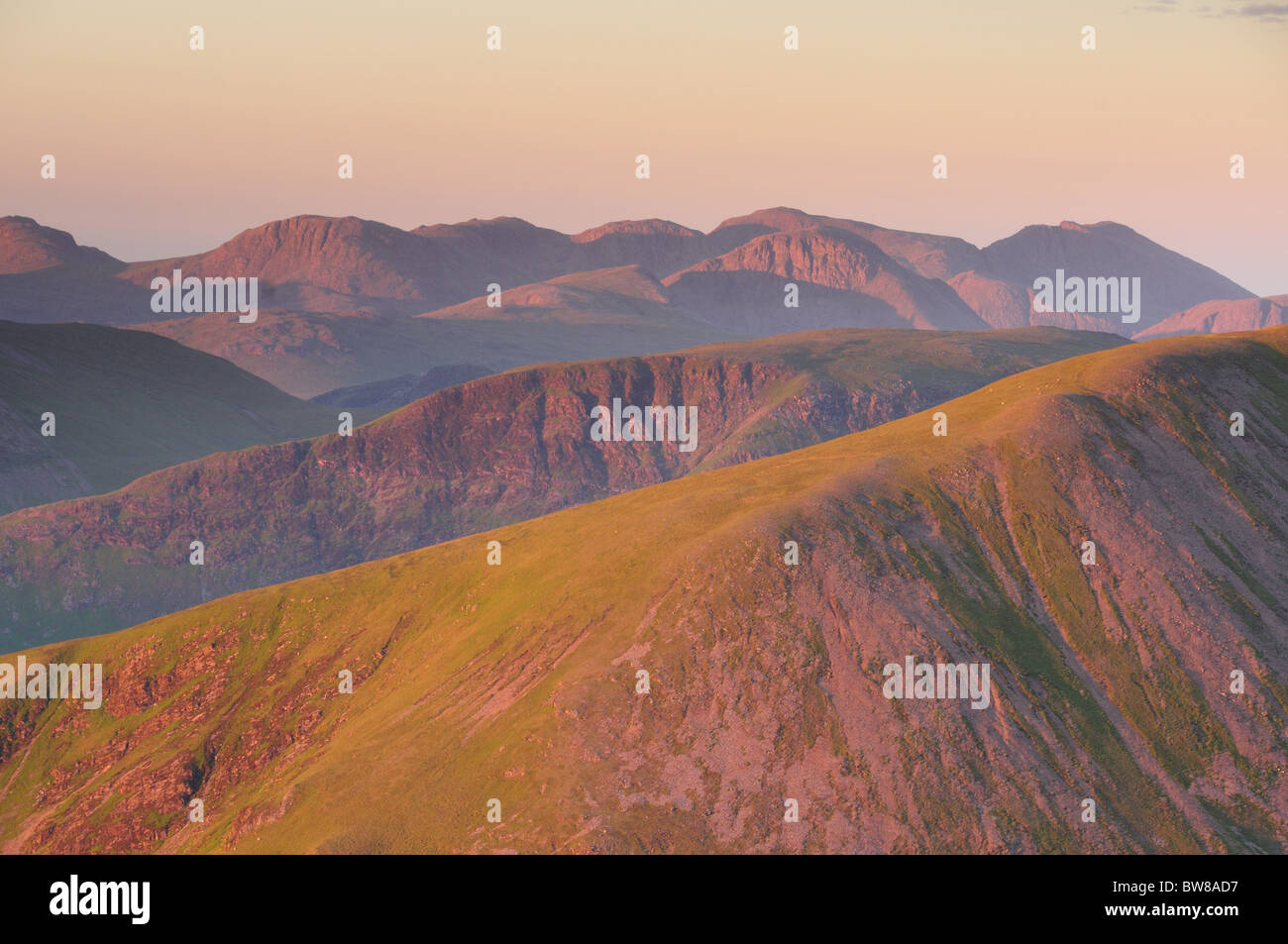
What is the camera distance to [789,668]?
4518 inches

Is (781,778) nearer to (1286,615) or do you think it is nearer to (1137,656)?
(1137,656)

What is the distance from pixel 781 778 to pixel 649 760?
1074 cm

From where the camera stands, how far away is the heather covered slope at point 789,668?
107 meters

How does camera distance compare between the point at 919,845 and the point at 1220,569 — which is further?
the point at 1220,569

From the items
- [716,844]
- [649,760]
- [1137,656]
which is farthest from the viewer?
[1137,656]

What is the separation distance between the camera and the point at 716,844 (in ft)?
330

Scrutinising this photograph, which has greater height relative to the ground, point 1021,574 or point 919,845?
point 1021,574

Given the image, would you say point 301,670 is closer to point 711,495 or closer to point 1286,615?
point 711,495

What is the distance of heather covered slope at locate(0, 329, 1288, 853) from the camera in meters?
107

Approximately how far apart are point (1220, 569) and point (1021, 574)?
21.1m

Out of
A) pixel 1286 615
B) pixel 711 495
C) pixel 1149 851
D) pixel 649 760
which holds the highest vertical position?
pixel 711 495

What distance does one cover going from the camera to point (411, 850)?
339 ft
